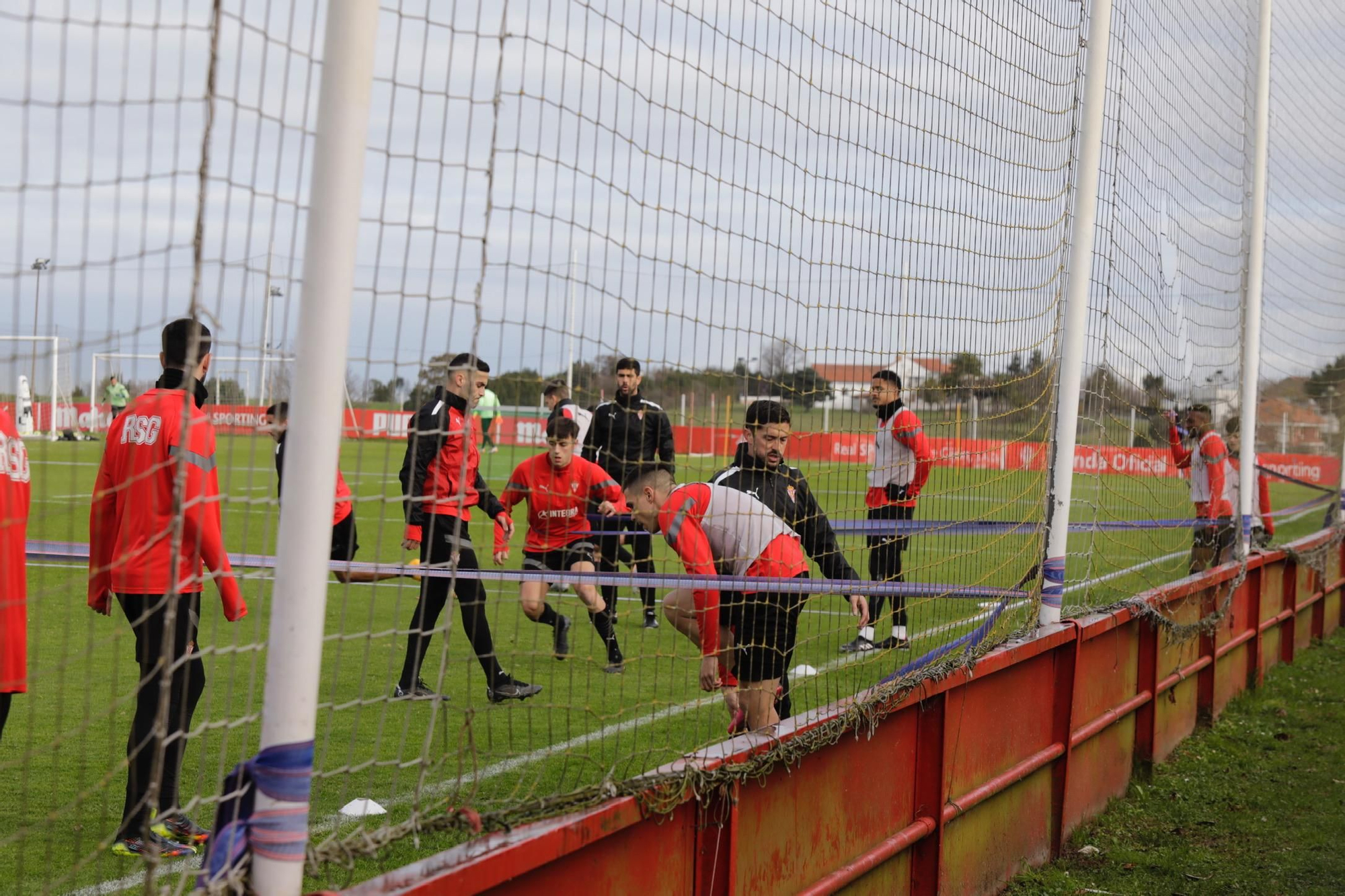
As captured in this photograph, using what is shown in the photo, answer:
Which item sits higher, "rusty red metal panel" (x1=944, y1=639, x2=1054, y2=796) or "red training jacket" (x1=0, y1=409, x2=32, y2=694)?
"red training jacket" (x1=0, y1=409, x2=32, y2=694)

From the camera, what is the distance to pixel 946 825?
15.2 feet

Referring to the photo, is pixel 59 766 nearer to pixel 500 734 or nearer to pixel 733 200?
pixel 500 734

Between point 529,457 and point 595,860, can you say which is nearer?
point 595,860

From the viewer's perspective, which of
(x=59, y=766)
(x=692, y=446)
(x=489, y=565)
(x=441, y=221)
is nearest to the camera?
(x=441, y=221)

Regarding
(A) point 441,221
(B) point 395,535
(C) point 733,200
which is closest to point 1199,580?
(C) point 733,200

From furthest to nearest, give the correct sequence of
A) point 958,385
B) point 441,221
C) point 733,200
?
1. point 958,385
2. point 733,200
3. point 441,221

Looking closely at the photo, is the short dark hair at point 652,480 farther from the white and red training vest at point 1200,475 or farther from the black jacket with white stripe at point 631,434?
the white and red training vest at point 1200,475

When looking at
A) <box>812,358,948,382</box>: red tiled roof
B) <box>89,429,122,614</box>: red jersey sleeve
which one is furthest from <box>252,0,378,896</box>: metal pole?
<box>89,429,122,614</box>: red jersey sleeve

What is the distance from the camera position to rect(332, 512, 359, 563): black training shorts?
26.7ft

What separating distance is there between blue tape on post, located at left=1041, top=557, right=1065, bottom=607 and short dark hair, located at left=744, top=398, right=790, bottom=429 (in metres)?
1.96

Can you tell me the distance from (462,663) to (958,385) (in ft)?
13.6

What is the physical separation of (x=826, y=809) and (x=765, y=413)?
1250mm

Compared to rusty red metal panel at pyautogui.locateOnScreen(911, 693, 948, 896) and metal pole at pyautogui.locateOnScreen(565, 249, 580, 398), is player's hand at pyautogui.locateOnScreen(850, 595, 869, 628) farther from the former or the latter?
metal pole at pyautogui.locateOnScreen(565, 249, 580, 398)

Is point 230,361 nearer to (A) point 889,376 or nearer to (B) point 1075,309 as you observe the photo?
(A) point 889,376
